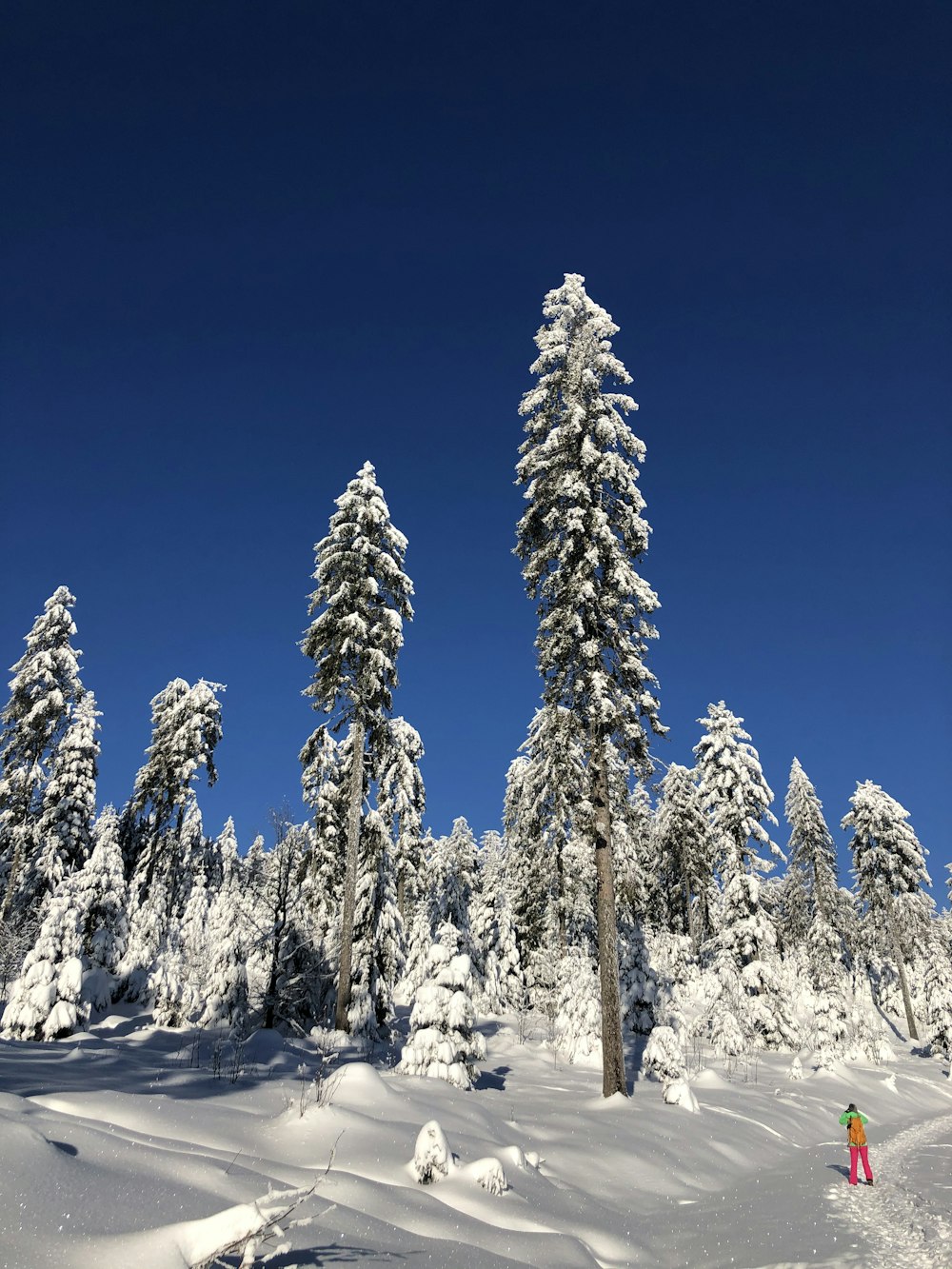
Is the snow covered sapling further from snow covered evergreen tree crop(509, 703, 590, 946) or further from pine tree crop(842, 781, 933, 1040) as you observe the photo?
pine tree crop(842, 781, 933, 1040)

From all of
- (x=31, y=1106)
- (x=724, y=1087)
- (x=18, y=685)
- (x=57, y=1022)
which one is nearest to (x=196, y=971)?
(x=18, y=685)

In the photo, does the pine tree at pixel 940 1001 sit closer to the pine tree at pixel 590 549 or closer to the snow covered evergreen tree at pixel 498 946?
the snow covered evergreen tree at pixel 498 946

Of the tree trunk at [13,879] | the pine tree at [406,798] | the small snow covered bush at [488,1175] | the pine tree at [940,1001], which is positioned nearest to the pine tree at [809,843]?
the pine tree at [940,1001]

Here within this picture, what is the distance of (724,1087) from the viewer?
1858 centimetres

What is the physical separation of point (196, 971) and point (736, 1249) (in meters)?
35.2

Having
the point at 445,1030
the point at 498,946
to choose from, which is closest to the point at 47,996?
the point at 445,1030

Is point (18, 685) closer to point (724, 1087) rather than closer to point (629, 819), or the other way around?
point (629, 819)

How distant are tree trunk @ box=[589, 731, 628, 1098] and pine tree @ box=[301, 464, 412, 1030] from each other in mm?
7628

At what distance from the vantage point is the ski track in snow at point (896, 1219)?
652cm

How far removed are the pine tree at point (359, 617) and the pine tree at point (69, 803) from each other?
20.2 metres

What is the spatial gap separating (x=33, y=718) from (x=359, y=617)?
1869 centimetres

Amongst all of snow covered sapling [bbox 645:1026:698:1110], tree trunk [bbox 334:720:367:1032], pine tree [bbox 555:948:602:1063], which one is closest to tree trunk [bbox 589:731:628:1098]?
snow covered sapling [bbox 645:1026:698:1110]

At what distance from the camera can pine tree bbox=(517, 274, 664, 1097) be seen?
52.3 feet

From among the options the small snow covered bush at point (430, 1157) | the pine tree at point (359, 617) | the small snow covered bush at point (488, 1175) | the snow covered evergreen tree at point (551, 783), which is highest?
the pine tree at point (359, 617)
